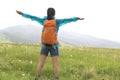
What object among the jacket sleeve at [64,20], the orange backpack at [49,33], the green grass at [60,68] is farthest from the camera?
the green grass at [60,68]

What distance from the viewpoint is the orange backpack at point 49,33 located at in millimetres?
14930

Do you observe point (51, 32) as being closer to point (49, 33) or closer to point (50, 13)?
point (49, 33)

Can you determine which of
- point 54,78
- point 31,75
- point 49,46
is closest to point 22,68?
point 31,75

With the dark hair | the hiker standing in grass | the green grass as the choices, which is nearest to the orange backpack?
the hiker standing in grass

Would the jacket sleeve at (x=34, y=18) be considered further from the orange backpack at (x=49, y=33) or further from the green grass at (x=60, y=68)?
the green grass at (x=60, y=68)

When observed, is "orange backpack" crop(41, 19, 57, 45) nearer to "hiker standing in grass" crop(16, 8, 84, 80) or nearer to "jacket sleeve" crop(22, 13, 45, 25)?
"hiker standing in grass" crop(16, 8, 84, 80)

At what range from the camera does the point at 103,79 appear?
17219 mm

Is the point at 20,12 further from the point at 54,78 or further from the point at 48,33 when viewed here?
the point at 54,78

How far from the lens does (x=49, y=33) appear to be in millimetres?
14930

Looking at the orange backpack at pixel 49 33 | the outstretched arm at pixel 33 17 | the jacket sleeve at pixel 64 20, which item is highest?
the outstretched arm at pixel 33 17

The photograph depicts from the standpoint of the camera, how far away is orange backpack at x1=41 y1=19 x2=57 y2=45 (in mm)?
14930

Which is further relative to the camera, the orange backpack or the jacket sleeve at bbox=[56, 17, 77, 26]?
the jacket sleeve at bbox=[56, 17, 77, 26]

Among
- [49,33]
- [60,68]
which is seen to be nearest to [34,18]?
[49,33]

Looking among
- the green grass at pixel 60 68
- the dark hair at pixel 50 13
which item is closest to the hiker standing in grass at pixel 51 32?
the dark hair at pixel 50 13
